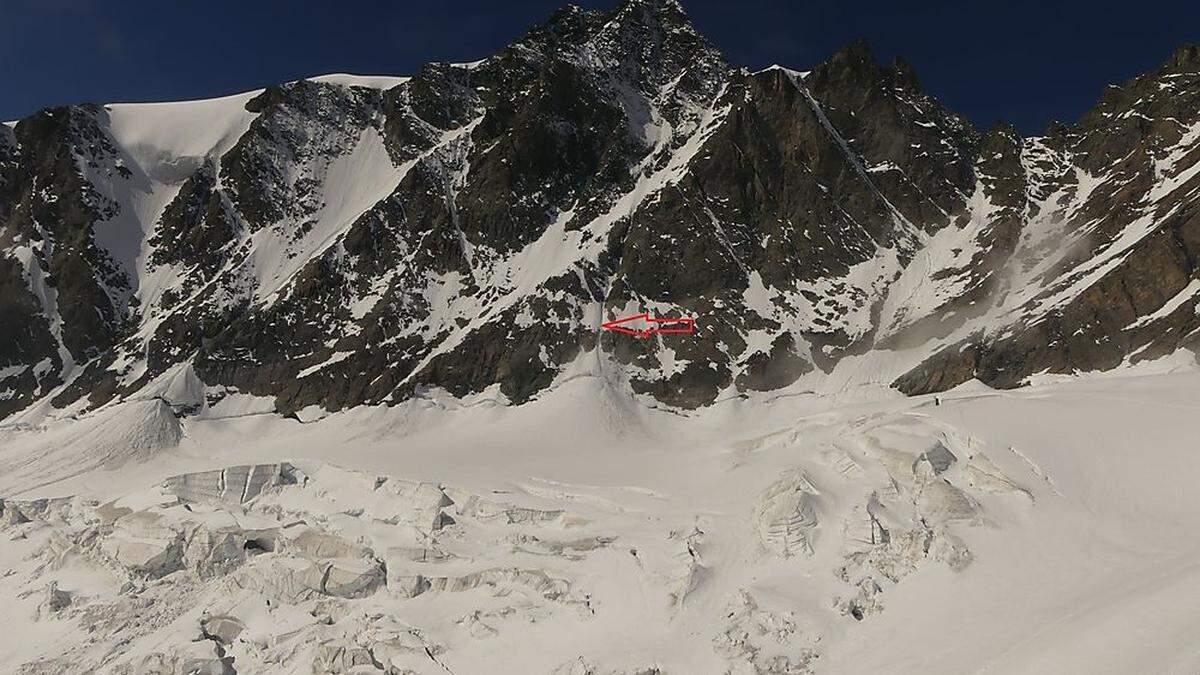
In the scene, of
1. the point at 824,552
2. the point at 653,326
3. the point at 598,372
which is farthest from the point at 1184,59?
the point at 824,552

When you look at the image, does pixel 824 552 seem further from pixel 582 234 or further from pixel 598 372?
pixel 582 234

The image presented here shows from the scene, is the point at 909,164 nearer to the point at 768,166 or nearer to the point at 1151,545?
the point at 768,166

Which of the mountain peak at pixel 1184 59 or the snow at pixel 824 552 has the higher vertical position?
the mountain peak at pixel 1184 59

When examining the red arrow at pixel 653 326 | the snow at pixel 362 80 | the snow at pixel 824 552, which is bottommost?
the snow at pixel 824 552

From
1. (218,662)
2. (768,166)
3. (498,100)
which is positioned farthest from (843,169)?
(218,662)

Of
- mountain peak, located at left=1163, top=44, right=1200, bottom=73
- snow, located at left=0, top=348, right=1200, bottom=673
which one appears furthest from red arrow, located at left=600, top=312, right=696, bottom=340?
mountain peak, located at left=1163, top=44, right=1200, bottom=73

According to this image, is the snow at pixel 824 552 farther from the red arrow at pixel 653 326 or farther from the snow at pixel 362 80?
the snow at pixel 362 80

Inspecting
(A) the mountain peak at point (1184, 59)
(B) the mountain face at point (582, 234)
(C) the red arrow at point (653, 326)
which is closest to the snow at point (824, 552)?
(B) the mountain face at point (582, 234)

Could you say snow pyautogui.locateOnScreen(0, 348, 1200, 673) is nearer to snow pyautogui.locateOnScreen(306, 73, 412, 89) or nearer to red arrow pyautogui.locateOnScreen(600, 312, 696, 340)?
red arrow pyautogui.locateOnScreen(600, 312, 696, 340)
